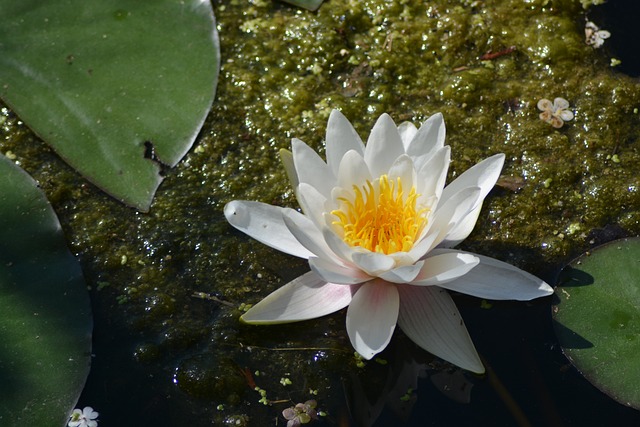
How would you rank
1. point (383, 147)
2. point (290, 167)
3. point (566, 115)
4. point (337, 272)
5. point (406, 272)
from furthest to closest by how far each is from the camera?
1. point (566, 115)
2. point (290, 167)
3. point (383, 147)
4. point (337, 272)
5. point (406, 272)

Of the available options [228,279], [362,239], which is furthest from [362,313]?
[228,279]

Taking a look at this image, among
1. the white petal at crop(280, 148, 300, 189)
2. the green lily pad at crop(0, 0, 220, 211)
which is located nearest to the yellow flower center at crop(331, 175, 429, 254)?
the white petal at crop(280, 148, 300, 189)

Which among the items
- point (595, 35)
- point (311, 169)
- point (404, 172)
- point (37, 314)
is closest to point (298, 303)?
point (311, 169)

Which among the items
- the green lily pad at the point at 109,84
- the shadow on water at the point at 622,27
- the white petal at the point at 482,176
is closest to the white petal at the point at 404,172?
the white petal at the point at 482,176

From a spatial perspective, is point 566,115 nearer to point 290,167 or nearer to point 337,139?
point 337,139

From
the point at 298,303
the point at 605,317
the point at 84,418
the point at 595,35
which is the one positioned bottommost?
the point at 84,418

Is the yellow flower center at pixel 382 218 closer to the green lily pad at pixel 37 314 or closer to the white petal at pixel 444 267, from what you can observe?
the white petal at pixel 444 267

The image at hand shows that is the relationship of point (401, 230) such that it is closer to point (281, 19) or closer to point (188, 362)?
point (188, 362)
